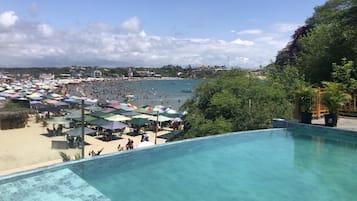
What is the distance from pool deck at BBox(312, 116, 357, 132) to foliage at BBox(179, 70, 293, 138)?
178 cm

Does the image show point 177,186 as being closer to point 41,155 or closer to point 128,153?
point 128,153

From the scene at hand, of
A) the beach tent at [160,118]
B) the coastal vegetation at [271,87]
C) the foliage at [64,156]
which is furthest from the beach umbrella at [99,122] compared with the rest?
the foliage at [64,156]

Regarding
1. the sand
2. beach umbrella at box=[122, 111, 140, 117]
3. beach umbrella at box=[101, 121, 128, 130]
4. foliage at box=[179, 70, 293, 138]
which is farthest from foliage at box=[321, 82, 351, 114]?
beach umbrella at box=[122, 111, 140, 117]

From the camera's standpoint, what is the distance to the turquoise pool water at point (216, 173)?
213 inches

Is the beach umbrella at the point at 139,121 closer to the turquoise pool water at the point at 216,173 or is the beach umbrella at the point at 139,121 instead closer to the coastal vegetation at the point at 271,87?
the coastal vegetation at the point at 271,87

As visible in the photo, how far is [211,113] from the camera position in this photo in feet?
50.6

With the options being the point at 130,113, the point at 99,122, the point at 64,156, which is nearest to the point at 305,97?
the point at 64,156

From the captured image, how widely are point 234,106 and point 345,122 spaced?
484 cm

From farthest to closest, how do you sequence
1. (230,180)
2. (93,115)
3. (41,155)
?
(93,115), (41,155), (230,180)

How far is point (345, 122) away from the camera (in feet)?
35.8

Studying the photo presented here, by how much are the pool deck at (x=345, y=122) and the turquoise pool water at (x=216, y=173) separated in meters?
0.92

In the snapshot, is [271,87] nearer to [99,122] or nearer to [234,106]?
[234,106]

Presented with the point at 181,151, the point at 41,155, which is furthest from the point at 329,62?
the point at 41,155

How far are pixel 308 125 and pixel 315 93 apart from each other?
112 cm
